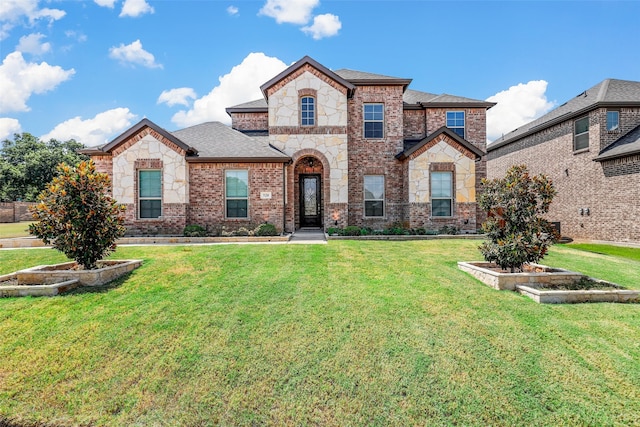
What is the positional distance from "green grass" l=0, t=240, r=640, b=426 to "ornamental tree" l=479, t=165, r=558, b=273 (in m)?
1.10

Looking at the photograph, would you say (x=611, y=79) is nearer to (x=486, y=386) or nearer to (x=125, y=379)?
(x=486, y=386)

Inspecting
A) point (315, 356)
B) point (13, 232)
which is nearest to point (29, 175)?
point (13, 232)

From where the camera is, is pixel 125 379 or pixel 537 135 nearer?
pixel 125 379

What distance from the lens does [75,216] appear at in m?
6.65

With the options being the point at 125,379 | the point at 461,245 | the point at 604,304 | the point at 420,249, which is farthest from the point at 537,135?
the point at 125,379

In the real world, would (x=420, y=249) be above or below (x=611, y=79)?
below

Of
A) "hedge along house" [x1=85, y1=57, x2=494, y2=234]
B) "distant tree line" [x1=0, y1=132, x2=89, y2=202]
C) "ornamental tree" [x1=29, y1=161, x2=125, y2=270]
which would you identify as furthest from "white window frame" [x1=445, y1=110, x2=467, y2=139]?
"distant tree line" [x1=0, y1=132, x2=89, y2=202]

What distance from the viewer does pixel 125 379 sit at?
3.76 metres

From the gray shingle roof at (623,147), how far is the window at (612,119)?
637 mm

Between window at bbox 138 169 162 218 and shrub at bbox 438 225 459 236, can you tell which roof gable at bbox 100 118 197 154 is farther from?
shrub at bbox 438 225 459 236

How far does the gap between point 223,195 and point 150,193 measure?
119 inches

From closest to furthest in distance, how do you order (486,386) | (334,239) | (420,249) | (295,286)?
(486,386) < (295,286) < (420,249) < (334,239)

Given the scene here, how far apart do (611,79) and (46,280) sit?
25.7m

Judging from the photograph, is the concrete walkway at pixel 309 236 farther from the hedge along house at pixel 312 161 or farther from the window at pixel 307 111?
the window at pixel 307 111
